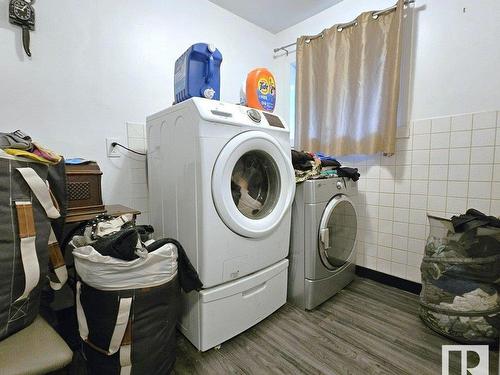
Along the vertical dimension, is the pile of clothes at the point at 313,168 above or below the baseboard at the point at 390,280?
above

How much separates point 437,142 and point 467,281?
2.74 feet

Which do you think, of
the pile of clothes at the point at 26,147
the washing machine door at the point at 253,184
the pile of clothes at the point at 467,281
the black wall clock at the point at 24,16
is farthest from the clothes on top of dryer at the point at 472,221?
the black wall clock at the point at 24,16

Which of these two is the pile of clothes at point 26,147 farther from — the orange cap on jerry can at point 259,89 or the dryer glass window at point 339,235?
the dryer glass window at point 339,235

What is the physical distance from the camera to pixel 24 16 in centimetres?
117

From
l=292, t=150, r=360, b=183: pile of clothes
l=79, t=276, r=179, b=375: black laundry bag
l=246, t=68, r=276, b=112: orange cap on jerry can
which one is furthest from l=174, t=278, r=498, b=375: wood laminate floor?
l=246, t=68, r=276, b=112: orange cap on jerry can

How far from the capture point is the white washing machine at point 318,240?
4.64 feet

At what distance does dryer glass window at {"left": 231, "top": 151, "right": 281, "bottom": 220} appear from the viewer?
4.22ft

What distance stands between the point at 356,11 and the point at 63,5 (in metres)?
1.90

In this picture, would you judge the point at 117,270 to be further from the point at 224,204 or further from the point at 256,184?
the point at 256,184

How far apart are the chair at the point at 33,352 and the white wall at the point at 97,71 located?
909mm

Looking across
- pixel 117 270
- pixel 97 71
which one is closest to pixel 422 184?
pixel 117 270

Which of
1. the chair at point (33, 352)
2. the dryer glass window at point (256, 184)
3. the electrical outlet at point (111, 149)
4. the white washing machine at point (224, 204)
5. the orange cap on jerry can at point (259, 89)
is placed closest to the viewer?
the chair at point (33, 352)

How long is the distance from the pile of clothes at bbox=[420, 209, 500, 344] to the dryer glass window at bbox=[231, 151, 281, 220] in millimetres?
909

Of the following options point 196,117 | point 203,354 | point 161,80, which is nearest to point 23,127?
point 161,80
